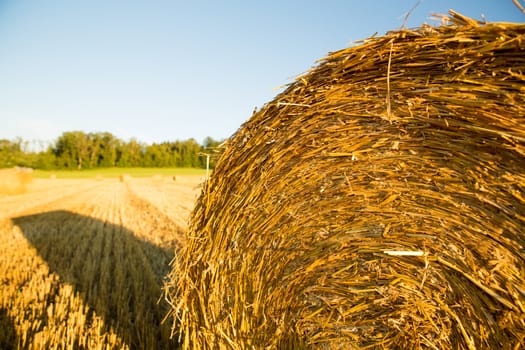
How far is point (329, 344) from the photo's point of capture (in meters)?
2.50

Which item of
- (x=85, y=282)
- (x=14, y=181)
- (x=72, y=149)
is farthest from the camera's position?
(x=72, y=149)

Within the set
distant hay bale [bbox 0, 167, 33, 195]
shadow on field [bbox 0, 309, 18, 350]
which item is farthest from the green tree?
shadow on field [bbox 0, 309, 18, 350]

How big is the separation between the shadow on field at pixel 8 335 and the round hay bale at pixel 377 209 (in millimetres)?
1982

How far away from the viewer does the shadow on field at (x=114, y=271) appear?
3623 mm

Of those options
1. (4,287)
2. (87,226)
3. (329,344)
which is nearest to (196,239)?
(329,344)

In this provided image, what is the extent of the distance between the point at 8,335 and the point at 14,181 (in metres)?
18.2

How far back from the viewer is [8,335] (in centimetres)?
338

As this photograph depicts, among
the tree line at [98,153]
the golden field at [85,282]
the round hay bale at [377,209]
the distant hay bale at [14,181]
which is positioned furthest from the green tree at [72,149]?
the round hay bale at [377,209]

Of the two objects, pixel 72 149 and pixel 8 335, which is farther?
pixel 72 149

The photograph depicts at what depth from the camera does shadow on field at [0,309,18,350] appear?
330 cm

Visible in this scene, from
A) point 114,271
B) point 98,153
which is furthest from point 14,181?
point 98,153

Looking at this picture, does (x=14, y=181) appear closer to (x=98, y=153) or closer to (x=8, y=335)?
(x=8, y=335)

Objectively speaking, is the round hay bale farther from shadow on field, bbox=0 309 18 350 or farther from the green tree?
the green tree

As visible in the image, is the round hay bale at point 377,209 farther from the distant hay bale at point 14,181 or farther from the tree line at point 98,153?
the tree line at point 98,153
